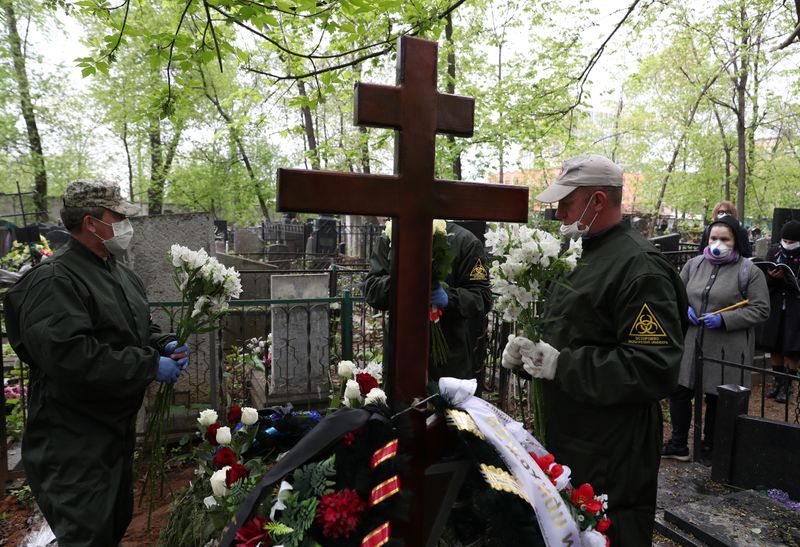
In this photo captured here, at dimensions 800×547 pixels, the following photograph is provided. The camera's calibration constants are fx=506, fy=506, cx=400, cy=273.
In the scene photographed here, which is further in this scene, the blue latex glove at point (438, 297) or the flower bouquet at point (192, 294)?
the blue latex glove at point (438, 297)

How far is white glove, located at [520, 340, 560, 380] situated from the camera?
211 cm

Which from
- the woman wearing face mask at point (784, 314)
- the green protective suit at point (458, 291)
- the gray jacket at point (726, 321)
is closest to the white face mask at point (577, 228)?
the green protective suit at point (458, 291)

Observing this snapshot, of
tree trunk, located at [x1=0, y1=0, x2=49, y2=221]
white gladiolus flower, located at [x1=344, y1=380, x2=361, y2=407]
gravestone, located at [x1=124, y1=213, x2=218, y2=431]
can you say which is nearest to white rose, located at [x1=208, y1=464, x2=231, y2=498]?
white gladiolus flower, located at [x1=344, y1=380, x2=361, y2=407]

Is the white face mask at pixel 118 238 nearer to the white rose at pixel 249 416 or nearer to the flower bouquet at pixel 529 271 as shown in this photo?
the white rose at pixel 249 416

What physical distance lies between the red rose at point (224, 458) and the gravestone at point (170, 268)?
329 centimetres

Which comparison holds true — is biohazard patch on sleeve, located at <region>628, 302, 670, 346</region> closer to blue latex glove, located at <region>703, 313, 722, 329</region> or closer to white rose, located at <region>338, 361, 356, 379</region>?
white rose, located at <region>338, 361, 356, 379</region>

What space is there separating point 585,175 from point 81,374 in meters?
2.46

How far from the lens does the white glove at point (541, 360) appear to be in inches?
83.0

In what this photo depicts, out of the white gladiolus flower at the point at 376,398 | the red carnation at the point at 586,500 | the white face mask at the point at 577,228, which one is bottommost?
the red carnation at the point at 586,500

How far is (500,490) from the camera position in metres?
1.33

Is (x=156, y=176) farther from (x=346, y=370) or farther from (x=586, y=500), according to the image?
(x=586, y=500)

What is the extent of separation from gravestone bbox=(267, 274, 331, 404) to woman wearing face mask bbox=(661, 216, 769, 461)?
3.41 meters

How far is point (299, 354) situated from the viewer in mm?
5199

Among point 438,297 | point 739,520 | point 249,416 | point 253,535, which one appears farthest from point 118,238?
point 739,520
